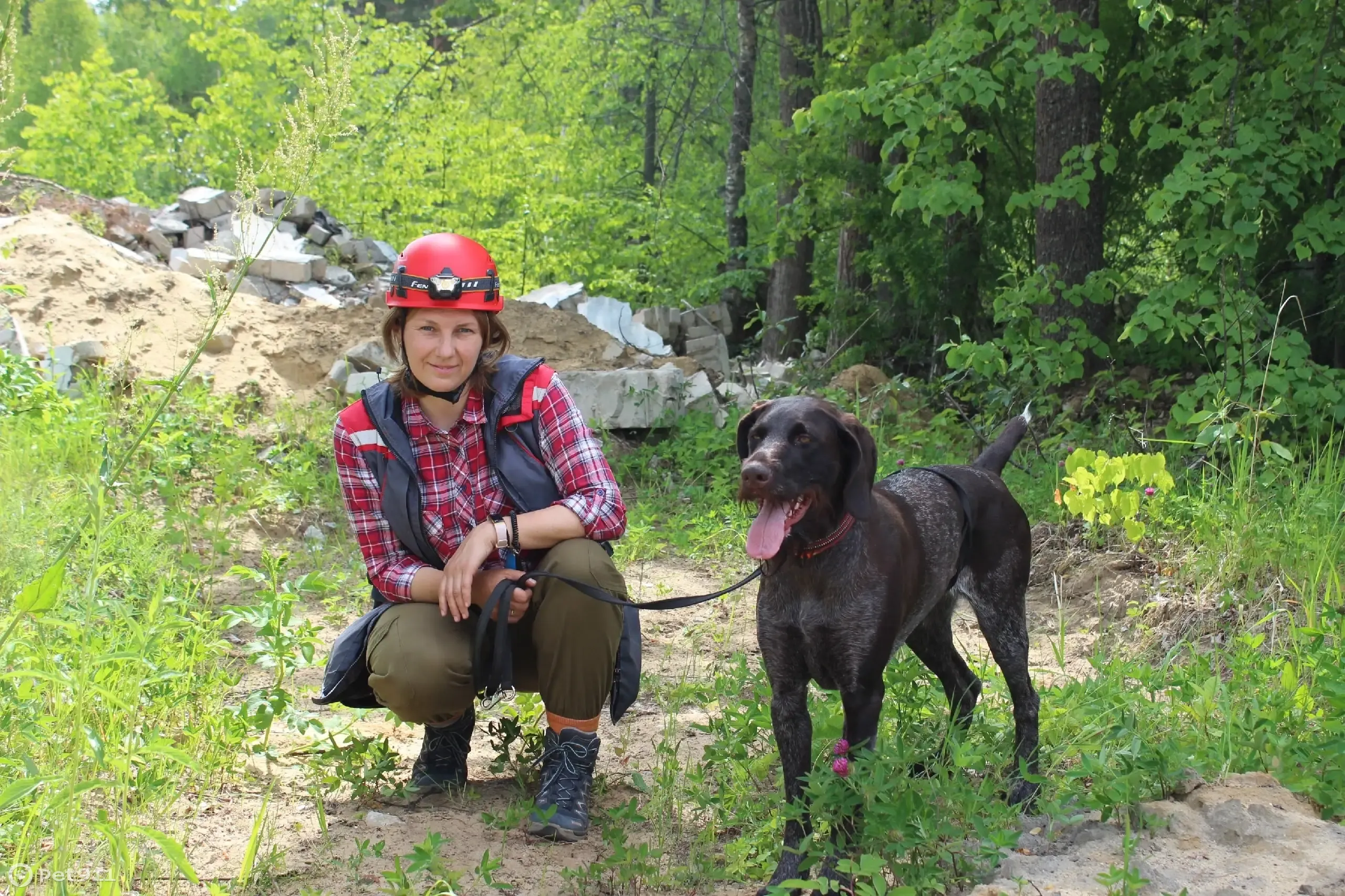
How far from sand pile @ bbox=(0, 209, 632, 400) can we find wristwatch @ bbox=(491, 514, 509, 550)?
19.5 ft

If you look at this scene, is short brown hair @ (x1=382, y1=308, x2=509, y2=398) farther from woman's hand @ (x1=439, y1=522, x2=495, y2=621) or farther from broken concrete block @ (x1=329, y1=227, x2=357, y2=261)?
broken concrete block @ (x1=329, y1=227, x2=357, y2=261)

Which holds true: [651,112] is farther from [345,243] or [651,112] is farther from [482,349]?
[482,349]

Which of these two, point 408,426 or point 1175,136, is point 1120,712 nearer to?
point 408,426

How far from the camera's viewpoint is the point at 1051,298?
812 centimetres

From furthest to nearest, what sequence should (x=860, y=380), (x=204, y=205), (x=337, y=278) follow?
(x=204, y=205) < (x=337, y=278) < (x=860, y=380)

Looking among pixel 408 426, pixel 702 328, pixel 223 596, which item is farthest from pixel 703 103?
pixel 408 426

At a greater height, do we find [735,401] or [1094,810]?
[735,401]

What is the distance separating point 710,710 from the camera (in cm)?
474

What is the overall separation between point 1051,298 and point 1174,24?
2770 millimetres

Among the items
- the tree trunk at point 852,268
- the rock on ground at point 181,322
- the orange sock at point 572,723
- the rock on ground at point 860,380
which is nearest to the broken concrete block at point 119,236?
the rock on ground at point 181,322

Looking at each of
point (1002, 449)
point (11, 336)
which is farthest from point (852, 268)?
point (1002, 449)

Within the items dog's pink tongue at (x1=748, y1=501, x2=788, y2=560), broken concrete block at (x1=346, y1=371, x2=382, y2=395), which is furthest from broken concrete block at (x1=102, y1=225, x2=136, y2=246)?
dog's pink tongue at (x1=748, y1=501, x2=788, y2=560)

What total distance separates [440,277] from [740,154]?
12.8 m

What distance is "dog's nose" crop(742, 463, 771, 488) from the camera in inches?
119
